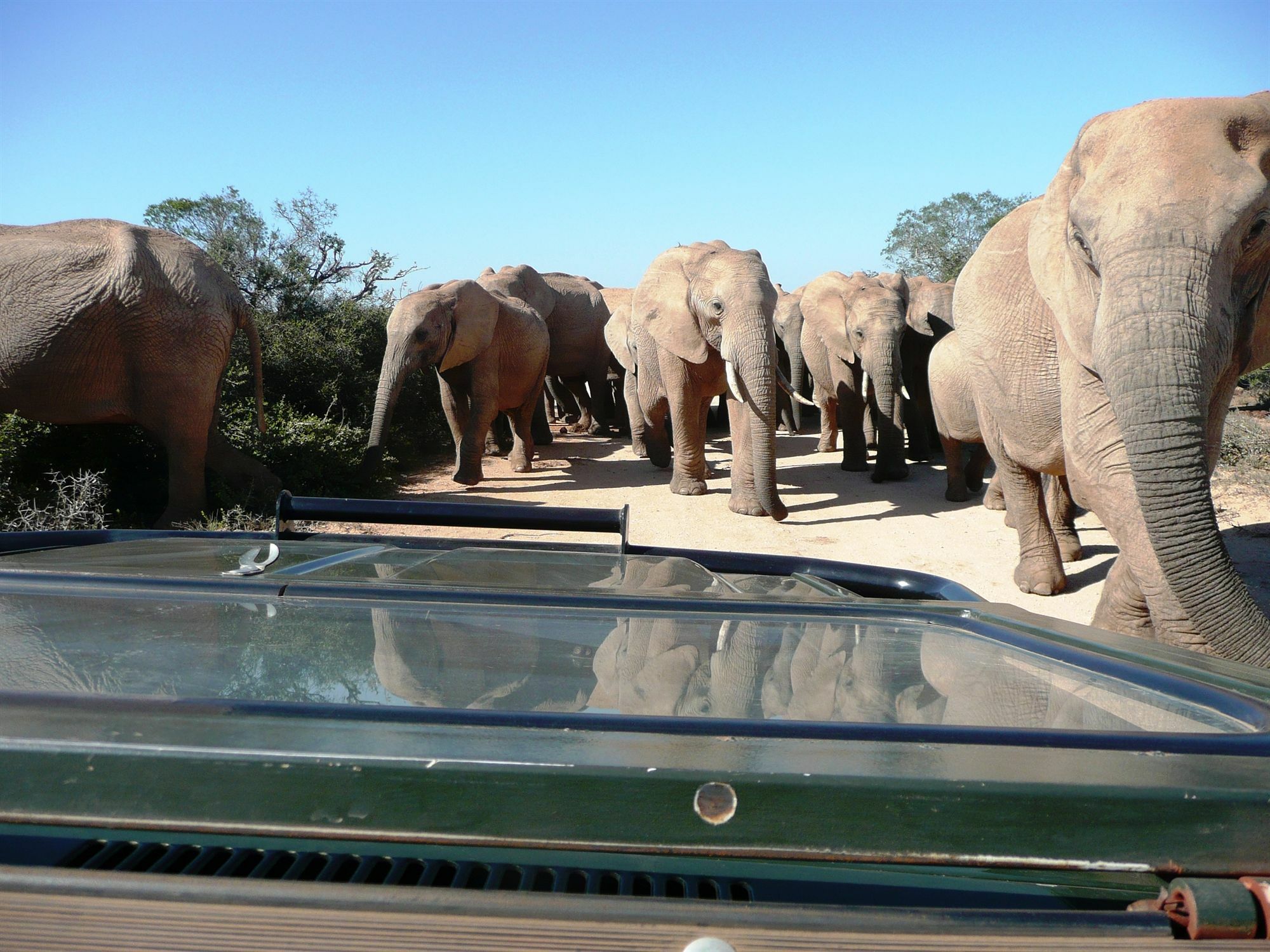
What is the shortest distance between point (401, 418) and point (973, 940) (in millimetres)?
15472

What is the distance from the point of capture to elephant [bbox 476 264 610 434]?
59.6 feet

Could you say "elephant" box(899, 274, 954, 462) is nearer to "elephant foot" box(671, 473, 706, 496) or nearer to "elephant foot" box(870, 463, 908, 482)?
"elephant foot" box(870, 463, 908, 482)

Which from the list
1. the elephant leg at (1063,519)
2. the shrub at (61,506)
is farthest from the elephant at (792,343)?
the shrub at (61,506)

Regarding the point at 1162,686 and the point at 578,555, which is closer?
the point at 1162,686

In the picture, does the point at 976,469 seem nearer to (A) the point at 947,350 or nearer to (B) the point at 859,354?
(A) the point at 947,350

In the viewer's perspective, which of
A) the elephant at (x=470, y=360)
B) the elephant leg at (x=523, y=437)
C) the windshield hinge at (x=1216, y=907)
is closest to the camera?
the windshield hinge at (x=1216, y=907)

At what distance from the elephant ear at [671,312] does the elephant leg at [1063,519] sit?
14.5 feet

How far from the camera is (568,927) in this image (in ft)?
2.85

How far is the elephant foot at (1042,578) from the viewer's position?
7242 mm

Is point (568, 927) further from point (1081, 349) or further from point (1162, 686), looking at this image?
point (1081, 349)

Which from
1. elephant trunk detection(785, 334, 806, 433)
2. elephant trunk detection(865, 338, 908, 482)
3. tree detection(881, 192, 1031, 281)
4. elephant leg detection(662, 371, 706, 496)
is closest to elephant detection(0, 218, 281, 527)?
elephant leg detection(662, 371, 706, 496)

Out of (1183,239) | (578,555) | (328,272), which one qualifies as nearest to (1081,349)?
(1183,239)

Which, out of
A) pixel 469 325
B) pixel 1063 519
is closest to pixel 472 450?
pixel 469 325

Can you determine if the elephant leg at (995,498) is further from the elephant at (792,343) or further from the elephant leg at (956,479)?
the elephant at (792,343)
